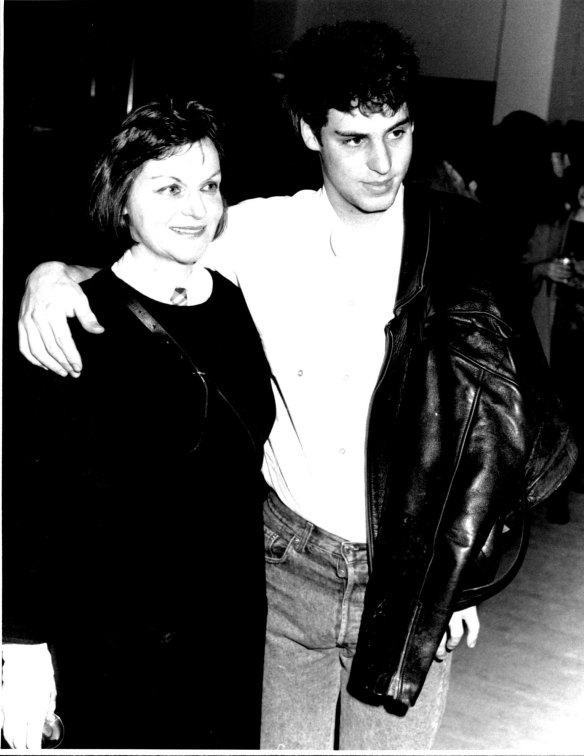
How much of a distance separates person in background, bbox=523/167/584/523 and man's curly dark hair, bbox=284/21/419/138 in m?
0.72

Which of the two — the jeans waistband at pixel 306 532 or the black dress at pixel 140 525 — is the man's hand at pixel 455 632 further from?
the black dress at pixel 140 525

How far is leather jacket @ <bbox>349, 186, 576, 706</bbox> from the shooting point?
1354 mm

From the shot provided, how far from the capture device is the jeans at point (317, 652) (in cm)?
147

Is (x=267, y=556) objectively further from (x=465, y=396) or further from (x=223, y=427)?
(x=465, y=396)

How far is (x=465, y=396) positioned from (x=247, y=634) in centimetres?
54

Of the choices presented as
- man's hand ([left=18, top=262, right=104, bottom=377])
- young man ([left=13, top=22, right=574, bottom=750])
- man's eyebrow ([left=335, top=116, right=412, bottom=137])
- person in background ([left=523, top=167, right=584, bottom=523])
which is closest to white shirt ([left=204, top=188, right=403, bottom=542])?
young man ([left=13, top=22, right=574, bottom=750])

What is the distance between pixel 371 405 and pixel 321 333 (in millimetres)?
168

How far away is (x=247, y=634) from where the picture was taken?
145cm

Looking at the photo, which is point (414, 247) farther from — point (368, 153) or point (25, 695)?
point (25, 695)

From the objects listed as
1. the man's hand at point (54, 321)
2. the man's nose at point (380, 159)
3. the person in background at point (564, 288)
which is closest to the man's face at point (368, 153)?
the man's nose at point (380, 159)

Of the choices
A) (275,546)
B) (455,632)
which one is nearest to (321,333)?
(275,546)

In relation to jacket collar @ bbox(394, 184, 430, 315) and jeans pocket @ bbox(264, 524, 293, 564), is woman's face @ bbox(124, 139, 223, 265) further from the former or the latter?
jeans pocket @ bbox(264, 524, 293, 564)

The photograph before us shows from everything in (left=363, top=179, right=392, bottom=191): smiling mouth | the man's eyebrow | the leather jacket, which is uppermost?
the man's eyebrow

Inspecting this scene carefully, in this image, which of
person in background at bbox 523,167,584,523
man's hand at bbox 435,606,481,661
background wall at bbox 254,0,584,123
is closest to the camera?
man's hand at bbox 435,606,481,661
